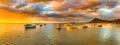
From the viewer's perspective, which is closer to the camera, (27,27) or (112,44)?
(112,44)

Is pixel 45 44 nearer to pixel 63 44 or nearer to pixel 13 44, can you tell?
pixel 63 44

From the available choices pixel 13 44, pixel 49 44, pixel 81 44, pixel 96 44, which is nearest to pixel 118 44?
pixel 96 44

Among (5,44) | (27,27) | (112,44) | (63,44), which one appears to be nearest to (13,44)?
(5,44)

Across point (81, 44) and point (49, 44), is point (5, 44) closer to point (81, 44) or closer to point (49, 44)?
point (49, 44)

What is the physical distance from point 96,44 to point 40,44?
46.3 feet

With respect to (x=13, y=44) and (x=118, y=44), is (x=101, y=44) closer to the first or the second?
(x=118, y=44)

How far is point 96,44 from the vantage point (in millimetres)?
55406

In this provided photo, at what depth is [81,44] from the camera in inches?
2104

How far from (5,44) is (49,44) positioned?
1104cm

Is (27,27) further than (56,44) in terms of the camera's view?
Yes

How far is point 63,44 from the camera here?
177 ft

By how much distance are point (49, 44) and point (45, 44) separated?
105cm

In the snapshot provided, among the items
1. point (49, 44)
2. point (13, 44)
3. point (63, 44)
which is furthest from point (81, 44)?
point (13, 44)

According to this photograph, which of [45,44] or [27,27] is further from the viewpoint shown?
[27,27]
